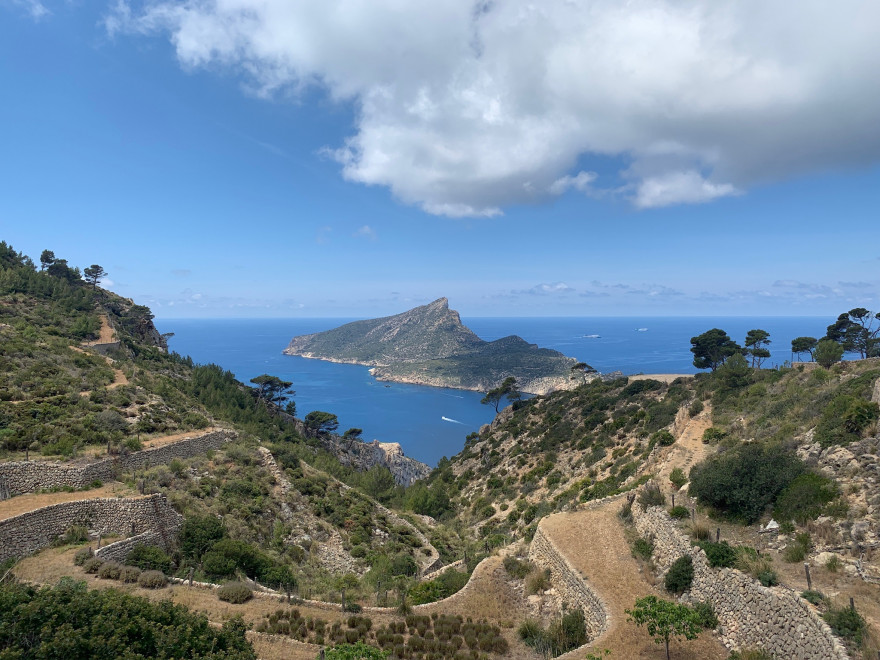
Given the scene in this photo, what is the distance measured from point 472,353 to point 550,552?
155237mm

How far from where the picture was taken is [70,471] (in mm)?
17703

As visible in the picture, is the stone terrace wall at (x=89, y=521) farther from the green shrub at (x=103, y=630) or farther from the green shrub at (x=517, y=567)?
the green shrub at (x=517, y=567)

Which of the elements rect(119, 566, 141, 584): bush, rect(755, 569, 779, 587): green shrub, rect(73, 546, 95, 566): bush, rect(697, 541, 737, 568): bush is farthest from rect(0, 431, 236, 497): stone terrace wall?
rect(755, 569, 779, 587): green shrub

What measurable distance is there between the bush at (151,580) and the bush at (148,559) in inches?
53.9

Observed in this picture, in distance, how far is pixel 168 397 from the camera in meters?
33.1

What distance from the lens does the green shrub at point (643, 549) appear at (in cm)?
1426

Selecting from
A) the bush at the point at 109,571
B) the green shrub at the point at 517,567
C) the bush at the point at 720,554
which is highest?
the bush at the point at 720,554

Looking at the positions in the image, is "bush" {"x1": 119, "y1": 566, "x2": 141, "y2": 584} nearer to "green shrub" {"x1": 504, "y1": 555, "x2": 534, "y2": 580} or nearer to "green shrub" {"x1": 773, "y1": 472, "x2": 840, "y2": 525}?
"green shrub" {"x1": 504, "y1": 555, "x2": 534, "y2": 580}

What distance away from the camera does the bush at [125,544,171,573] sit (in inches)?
555

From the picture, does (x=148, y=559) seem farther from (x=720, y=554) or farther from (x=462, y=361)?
(x=462, y=361)

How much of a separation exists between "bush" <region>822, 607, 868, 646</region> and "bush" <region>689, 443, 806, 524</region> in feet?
17.4

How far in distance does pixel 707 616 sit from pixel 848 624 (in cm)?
355

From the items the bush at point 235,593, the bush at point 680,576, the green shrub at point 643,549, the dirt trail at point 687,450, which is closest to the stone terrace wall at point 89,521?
the bush at point 235,593

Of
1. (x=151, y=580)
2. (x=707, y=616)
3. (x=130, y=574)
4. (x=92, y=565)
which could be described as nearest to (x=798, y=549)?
(x=707, y=616)
